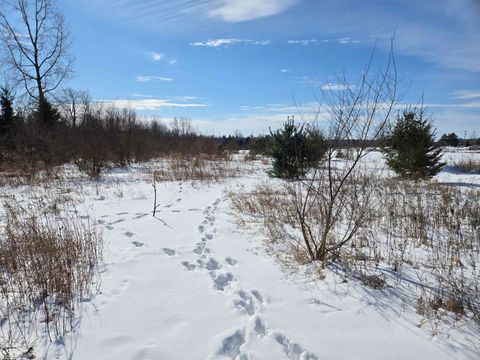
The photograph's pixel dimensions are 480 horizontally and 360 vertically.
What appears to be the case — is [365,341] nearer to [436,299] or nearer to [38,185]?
[436,299]

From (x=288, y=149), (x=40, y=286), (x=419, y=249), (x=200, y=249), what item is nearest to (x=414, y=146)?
(x=288, y=149)

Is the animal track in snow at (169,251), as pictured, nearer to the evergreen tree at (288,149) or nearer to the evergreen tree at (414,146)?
the evergreen tree at (288,149)

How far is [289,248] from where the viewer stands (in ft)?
13.2

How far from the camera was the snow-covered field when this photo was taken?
2.05 meters

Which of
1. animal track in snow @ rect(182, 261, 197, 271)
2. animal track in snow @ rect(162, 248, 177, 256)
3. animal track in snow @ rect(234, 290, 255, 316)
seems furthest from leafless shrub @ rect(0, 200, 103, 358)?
animal track in snow @ rect(234, 290, 255, 316)

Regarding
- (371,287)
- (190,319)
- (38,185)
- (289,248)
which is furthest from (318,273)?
(38,185)

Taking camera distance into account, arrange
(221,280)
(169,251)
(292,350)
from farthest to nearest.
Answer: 1. (169,251)
2. (221,280)
3. (292,350)

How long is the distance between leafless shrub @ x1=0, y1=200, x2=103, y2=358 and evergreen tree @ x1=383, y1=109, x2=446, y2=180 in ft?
34.3

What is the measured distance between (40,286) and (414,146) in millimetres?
11712

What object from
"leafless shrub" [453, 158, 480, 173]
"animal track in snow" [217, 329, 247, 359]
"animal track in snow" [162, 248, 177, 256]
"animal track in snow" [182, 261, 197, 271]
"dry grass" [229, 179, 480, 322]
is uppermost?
"leafless shrub" [453, 158, 480, 173]

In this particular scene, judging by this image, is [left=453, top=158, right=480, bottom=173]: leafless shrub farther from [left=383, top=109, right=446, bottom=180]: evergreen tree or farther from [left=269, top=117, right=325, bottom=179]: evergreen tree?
[left=269, top=117, right=325, bottom=179]: evergreen tree

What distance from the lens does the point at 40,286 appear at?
2.78 meters

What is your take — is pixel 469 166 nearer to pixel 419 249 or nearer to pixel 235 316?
pixel 419 249

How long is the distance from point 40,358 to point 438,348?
2.66 m
